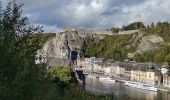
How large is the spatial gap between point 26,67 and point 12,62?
610mm

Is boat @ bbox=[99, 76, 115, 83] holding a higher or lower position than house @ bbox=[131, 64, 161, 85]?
lower

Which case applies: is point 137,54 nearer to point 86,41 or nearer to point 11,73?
point 86,41

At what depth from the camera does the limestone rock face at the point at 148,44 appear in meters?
144

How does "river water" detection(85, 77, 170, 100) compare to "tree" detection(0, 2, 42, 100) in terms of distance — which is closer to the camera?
"tree" detection(0, 2, 42, 100)

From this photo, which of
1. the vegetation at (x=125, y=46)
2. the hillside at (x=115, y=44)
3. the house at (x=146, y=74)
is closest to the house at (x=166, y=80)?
the house at (x=146, y=74)

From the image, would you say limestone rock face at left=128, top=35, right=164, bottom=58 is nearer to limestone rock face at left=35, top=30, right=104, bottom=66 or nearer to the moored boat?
limestone rock face at left=35, top=30, right=104, bottom=66

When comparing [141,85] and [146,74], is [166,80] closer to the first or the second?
[141,85]

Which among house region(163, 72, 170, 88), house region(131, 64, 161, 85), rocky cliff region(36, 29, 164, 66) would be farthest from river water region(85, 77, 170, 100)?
rocky cliff region(36, 29, 164, 66)

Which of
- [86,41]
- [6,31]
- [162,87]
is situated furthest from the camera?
[86,41]

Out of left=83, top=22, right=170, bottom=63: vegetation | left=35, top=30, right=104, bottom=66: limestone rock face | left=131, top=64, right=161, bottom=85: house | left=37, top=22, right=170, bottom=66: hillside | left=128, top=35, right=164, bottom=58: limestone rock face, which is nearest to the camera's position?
left=131, top=64, right=161, bottom=85: house

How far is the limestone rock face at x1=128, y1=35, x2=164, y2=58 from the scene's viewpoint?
472ft

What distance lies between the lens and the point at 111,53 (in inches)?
5910

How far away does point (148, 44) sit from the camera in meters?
147

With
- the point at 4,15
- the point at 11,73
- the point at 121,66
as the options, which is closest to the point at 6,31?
the point at 4,15
